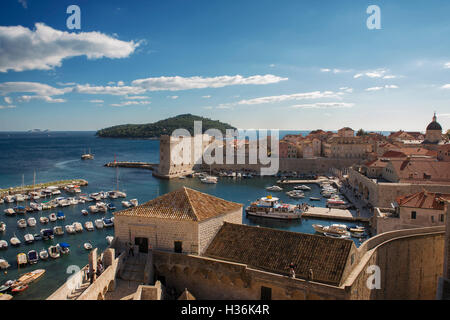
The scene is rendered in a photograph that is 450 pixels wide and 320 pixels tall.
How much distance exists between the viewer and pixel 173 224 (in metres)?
12.2

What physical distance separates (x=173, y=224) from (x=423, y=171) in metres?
26.0

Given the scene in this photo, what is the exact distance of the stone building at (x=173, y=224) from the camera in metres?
12.0

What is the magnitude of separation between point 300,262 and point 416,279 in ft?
19.7

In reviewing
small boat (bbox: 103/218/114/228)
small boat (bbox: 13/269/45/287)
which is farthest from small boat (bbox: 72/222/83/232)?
small boat (bbox: 13/269/45/287)

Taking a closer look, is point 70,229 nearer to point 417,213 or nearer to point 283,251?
point 283,251

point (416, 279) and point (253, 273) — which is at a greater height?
point (253, 273)

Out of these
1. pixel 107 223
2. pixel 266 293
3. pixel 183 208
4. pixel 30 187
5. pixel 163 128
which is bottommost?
pixel 107 223

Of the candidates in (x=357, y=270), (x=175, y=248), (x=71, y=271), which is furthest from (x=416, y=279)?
(x=71, y=271)

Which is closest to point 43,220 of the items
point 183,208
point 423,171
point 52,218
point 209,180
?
point 52,218

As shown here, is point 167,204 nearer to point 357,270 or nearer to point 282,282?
point 282,282

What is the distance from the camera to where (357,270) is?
9719 mm

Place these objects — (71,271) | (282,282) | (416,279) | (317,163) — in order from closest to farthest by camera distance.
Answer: (282,282) → (416,279) → (71,271) → (317,163)

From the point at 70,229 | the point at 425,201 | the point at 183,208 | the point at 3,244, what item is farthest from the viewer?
the point at 70,229

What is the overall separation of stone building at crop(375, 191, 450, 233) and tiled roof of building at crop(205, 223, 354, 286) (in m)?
10.3
